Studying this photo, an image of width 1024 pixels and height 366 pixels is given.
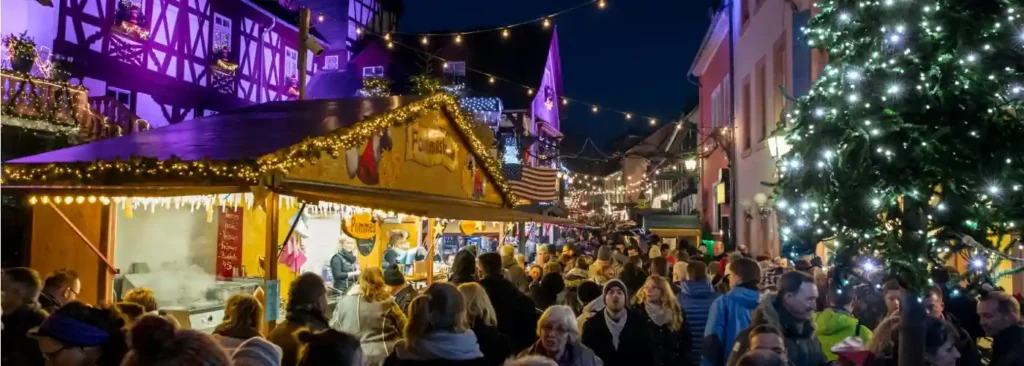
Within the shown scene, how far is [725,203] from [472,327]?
20.3 metres

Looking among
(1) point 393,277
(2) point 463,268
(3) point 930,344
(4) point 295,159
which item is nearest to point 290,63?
(1) point 393,277

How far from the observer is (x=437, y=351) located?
4871 mm

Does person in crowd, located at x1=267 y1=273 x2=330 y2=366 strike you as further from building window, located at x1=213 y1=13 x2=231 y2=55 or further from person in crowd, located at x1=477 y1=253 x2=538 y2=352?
building window, located at x1=213 y1=13 x2=231 y2=55

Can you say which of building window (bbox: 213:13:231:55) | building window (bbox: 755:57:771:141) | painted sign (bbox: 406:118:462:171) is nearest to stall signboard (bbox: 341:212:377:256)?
painted sign (bbox: 406:118:462:171)

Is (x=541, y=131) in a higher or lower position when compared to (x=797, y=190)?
higher

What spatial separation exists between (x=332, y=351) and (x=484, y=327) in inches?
81.3

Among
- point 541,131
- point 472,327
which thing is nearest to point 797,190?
point 472,327

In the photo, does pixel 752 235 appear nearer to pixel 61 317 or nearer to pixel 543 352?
pixel 543 352

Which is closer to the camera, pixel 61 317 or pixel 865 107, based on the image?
pixel 61 317

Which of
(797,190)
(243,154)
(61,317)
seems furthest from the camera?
(243,154)

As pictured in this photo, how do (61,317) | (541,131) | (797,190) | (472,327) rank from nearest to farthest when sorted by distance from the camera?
(61,317)
(797,190)
(472,327)
(541,131)

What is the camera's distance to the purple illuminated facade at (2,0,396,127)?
18.4 m

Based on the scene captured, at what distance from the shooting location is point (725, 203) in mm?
25000

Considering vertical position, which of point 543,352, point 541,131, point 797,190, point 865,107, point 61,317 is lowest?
point 543,352
